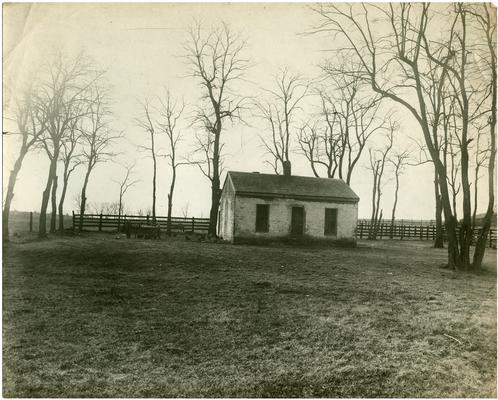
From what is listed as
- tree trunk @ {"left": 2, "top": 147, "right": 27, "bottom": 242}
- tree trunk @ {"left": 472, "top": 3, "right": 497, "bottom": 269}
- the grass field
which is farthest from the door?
tree trunk @ {"left": 2, "top": 147, "right": 27, "bottom": 242}

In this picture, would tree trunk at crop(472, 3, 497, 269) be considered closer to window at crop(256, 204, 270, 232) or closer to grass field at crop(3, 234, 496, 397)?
grass field at crop(3, 234, 496, 397)

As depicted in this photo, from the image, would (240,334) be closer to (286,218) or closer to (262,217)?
(262,217)

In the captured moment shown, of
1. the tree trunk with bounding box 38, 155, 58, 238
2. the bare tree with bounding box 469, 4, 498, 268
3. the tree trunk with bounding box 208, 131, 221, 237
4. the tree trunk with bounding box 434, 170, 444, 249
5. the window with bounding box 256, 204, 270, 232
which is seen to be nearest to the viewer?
the bare tree with bounding box 469, 4, 498, 268

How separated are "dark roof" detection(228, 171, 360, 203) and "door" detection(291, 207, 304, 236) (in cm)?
73

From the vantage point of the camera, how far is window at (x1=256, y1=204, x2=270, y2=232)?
23.9 m

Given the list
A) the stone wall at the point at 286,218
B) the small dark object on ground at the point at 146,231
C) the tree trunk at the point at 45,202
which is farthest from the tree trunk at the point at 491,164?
the tree trunk at the point at 45,202

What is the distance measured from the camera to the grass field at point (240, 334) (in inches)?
225

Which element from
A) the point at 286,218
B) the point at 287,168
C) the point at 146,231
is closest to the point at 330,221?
the point at 286,218

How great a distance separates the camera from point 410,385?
19.2 ft

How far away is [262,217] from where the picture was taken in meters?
24.0

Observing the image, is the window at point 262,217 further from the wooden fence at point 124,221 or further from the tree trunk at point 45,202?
the tree trunk at point 45,202

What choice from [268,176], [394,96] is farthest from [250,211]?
[394,96]

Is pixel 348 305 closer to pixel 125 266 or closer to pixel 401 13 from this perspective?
pixel 125 266

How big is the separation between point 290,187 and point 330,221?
3.00 metres
